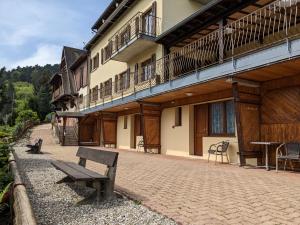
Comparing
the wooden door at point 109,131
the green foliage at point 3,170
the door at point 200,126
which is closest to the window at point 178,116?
the door at point 200,126

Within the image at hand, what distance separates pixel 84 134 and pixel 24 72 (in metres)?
114

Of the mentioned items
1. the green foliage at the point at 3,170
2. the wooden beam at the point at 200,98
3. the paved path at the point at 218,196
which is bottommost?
the paved path at the point at 218,196

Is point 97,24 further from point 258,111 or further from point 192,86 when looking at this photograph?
point 258,111

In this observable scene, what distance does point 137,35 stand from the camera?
16.8 metres

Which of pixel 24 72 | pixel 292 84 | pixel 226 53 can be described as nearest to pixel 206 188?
pixel 292 84

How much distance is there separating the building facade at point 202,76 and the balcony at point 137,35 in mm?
52

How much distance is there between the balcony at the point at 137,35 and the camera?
17031mm

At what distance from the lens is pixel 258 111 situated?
431 inches

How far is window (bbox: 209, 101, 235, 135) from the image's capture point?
41.4ft

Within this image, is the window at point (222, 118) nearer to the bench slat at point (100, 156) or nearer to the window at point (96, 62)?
the bench slat at point (100, 156)

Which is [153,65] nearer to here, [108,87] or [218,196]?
[108,87]

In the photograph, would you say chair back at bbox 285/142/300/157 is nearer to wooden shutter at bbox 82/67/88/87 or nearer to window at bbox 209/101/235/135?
window at bbox 209/101/235/135

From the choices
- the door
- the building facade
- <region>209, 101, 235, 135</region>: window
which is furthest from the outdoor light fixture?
the door

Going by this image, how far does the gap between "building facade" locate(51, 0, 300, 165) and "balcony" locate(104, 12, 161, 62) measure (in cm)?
5
